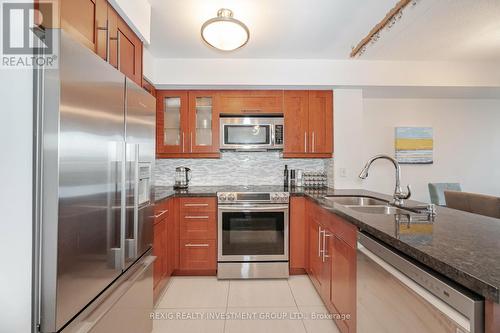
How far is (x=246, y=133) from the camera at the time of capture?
3.09 m

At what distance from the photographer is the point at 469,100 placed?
146 inches

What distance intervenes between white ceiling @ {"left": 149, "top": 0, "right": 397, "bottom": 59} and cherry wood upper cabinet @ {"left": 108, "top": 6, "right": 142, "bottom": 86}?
1.39 feet

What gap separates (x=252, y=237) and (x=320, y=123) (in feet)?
5.39

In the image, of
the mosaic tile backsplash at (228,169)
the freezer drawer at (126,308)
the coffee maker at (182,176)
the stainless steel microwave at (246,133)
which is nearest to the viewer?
the freezer drawer at (126,308)

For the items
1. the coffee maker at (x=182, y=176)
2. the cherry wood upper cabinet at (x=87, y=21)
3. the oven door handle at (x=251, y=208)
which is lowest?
the oven door handle at (x=251, y=208)

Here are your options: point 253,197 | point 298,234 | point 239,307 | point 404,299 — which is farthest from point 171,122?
point 404,299

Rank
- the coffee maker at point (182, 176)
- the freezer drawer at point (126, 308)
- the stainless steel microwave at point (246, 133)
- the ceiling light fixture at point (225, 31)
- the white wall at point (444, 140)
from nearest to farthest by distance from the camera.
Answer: the freezer drawer at point (126, 308) < the ceiling light fixture at point (225, 31) < the stainless steel microwave at point (246, 133) < the coffee maker at point (182, 176) < the white wall at point (444, 140)

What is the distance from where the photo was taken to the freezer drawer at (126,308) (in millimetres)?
1008

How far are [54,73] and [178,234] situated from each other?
2228mm

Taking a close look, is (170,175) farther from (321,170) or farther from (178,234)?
(321,170)

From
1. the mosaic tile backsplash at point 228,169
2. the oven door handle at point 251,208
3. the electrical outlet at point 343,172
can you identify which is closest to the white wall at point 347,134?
the electrical outlet at point 343,172

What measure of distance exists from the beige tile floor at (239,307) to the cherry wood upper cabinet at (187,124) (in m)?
1.50

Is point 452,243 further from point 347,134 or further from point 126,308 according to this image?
point 347,134

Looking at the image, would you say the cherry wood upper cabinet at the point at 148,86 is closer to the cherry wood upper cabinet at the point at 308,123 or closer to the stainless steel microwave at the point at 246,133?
the stainless steel microwave at the point at 246,133
